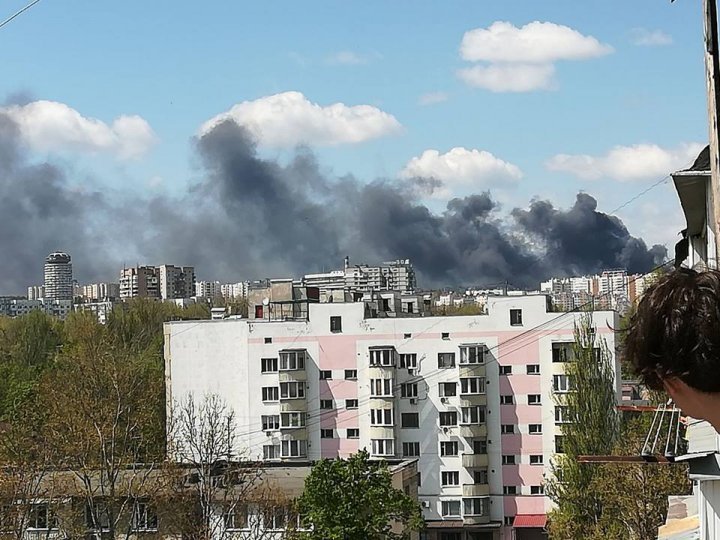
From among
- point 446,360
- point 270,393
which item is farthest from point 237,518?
point 270,393

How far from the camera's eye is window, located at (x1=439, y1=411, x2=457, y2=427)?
50875 mm

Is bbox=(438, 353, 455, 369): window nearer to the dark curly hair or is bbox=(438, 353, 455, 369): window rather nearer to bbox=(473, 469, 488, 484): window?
bbox=(473, 469, 488, 484): window

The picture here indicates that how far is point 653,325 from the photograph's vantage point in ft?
7.16

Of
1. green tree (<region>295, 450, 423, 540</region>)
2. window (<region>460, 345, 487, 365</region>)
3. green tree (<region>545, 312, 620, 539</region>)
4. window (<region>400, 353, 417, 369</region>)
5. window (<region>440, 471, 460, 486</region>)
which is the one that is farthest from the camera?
window (<region>400, 353, 417, 369</region>)

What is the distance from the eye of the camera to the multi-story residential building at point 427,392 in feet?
164

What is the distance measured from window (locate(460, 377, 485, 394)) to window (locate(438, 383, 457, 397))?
0.57 metres

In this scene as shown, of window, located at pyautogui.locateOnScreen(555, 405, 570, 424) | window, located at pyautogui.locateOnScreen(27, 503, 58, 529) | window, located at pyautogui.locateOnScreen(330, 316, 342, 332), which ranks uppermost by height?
window, located at pyautogui.locateOnScreen(330, 316, 342, 332)

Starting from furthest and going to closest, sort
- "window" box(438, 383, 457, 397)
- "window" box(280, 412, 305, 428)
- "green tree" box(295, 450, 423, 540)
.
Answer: "window" box(280, 412, 305, 428)
"window" box(438, 383, 457, 397)
"green tree" box(295, 450, 423, 540)

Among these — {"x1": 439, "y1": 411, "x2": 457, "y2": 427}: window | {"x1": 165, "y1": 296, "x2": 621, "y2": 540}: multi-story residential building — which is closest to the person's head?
{"x1": 165, "y1": 296, "x2": 621, "y2": 540}: multi-story residential building

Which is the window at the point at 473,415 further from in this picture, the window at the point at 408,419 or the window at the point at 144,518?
the window at the point at 144,518

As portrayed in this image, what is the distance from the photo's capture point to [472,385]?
165ft

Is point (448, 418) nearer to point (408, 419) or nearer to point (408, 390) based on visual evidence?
point (408, 419)

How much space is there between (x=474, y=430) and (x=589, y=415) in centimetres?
1008

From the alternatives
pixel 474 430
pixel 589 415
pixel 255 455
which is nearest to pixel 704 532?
pixel 589 415
